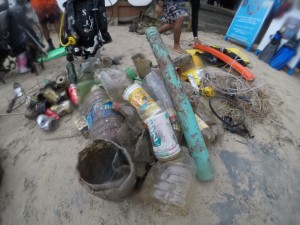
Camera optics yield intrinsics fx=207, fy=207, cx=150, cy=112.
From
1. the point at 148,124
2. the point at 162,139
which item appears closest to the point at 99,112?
the point at 148,124

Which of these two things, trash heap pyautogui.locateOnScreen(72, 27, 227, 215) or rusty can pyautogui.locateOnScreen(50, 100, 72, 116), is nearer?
trash heap pyautogui.locateOnScreen(72, 27, 227, 215)

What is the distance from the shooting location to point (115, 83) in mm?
2125

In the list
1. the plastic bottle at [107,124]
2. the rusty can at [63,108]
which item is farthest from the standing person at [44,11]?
the plastic bottle at [107,124]

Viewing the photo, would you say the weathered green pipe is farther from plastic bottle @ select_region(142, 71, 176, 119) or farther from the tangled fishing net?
the tangled fishing net

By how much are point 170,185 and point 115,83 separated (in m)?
1.17

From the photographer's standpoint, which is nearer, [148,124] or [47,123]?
[148,124]

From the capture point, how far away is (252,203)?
1.67 meters

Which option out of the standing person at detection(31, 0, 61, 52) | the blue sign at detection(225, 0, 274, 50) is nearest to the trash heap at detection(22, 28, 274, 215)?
the standing person at detection(31, 0, 61, 52)

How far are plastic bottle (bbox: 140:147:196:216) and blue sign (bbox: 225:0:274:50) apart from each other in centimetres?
398

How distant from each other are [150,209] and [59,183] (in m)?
0.85

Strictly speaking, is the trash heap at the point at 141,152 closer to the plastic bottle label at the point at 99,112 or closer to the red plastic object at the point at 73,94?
the plastic bottle label at the point at 99,112

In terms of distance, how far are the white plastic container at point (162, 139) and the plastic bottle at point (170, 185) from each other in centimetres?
7

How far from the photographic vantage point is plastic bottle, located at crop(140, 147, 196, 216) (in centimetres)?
140

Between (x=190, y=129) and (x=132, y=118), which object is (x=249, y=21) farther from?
(x=132, y=118)
